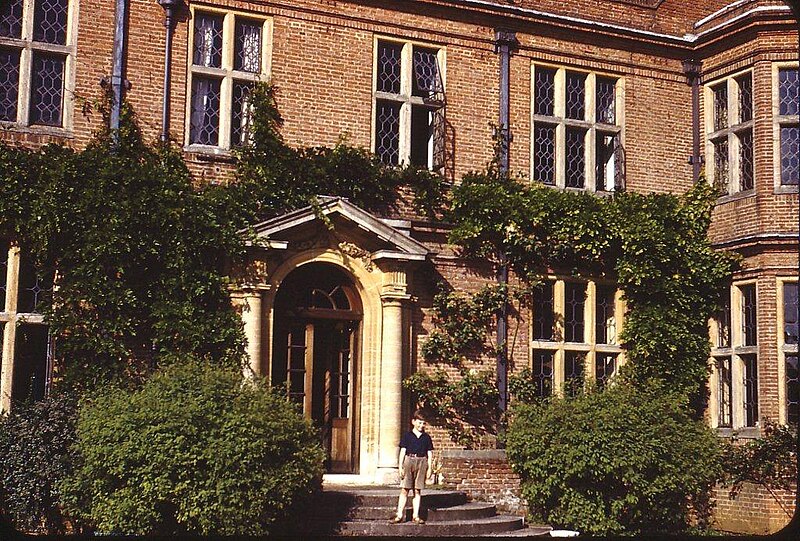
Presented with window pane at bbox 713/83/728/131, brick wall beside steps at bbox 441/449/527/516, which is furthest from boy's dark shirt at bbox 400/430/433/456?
window pane at bbox 713/83/728/131

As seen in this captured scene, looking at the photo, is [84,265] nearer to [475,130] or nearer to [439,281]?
[439,281]

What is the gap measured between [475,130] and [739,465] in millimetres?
6573

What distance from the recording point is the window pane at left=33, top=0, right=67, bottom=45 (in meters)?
16.0

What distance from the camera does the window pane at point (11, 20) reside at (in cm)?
1573

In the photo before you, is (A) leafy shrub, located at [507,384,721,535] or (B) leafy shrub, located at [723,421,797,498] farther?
(B) leafy shrub, located at [723,421,797,498]

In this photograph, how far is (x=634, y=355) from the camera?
729 inches

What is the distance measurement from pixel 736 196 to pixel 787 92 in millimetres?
1828

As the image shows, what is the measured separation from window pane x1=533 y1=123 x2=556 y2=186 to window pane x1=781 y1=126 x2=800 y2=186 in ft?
11.8

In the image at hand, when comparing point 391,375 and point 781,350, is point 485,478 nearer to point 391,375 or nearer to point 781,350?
point 391,375

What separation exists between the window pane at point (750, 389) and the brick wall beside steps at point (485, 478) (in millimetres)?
4110

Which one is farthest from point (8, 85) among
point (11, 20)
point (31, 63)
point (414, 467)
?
point (414, 467)

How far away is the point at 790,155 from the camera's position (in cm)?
1844

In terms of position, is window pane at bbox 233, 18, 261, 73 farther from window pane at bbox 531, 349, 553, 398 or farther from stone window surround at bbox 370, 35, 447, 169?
window pane at bbox 531, 349, 553, 398

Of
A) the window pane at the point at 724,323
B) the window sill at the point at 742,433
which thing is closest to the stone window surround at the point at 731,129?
the window pane at the point at 724,323
